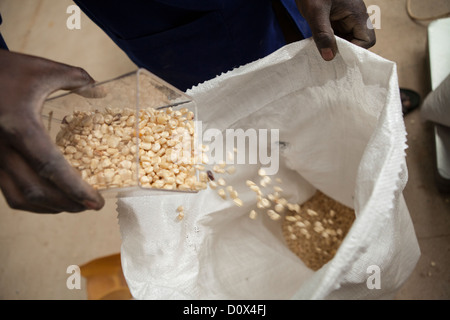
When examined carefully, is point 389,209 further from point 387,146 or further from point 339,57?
point 339,57

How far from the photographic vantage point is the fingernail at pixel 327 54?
573 millimetres

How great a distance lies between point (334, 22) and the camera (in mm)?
636

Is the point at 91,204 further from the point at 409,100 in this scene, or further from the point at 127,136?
the point at 409,100

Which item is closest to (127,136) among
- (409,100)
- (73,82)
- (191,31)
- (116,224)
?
(73,82)

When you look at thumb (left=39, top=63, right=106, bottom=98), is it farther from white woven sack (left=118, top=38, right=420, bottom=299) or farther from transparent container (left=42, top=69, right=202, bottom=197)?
white woven sack (left=118, top=38, right=420, bottom=299)

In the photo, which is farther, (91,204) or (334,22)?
(334,22)

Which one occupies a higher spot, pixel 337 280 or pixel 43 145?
pixel 43 145

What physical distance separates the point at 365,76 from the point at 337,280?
341 millimetres

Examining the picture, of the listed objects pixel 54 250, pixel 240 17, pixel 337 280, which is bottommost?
pixel 54 250

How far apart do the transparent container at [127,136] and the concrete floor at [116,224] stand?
67 cm

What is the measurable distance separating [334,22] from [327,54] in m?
0.10

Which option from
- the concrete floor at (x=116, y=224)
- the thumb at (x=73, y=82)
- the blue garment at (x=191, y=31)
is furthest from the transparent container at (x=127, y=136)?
the concrete floor at (x=116, y=224)

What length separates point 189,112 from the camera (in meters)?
0.65

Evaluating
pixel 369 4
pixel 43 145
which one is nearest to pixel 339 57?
pixel 43 145
